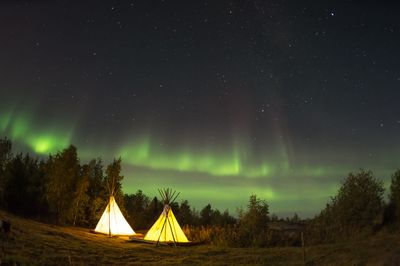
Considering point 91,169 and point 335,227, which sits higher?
point 91,169

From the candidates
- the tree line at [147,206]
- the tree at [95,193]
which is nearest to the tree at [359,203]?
the tree line at [147,206]

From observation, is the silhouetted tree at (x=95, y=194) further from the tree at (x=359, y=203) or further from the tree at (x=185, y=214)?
the tree at (x=359, y=203)

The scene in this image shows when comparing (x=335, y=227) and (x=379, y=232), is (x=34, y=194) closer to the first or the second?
(x=335, y=227)

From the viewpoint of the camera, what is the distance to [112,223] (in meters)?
24.4

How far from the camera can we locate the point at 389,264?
10406mm

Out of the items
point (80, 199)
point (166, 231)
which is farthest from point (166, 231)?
point (80, 199)

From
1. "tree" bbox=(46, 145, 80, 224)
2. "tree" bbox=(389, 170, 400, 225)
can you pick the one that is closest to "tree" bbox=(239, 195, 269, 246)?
"tree" bbox=(389, 170, 400, 225)

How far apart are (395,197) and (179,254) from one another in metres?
9.21

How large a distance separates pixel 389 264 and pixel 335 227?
8.24 m

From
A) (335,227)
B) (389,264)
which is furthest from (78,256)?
(335,227)

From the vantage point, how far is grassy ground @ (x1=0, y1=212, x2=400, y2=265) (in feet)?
37.5

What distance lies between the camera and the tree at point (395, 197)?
1791 cm

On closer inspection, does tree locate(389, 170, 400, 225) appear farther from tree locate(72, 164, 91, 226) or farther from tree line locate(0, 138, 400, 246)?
tree locate(72, 164, 91, 226)

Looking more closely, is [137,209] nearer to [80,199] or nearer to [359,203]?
[80,199]
